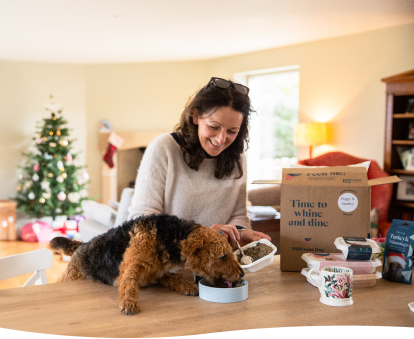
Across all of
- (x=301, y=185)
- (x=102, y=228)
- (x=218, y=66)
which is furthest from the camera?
(x=218, y=66)

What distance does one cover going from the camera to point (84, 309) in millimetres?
1130

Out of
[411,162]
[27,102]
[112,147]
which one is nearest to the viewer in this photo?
[411,162]

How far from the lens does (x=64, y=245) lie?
1.38m

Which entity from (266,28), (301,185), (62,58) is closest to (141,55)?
(62,58)

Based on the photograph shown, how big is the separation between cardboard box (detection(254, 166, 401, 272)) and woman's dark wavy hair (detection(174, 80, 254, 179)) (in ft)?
0.87

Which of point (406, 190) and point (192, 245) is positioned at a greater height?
point (192, 245)

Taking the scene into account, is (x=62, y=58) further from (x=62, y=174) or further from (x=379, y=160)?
(x=379, y=160)

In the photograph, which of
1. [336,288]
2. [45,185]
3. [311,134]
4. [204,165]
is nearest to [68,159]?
[45,185]

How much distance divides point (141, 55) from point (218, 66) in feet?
4.22

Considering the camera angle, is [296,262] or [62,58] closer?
[296,262]

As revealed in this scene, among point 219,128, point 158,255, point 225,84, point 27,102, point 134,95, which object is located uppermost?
point 134,95

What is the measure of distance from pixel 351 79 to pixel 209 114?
437 centimetres

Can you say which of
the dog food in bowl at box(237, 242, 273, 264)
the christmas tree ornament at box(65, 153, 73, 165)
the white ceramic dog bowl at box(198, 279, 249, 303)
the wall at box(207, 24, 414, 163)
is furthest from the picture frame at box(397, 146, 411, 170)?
the christmas tree ornament at box(65, 153, 73, 165)

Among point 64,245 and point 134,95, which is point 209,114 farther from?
point 134,95
